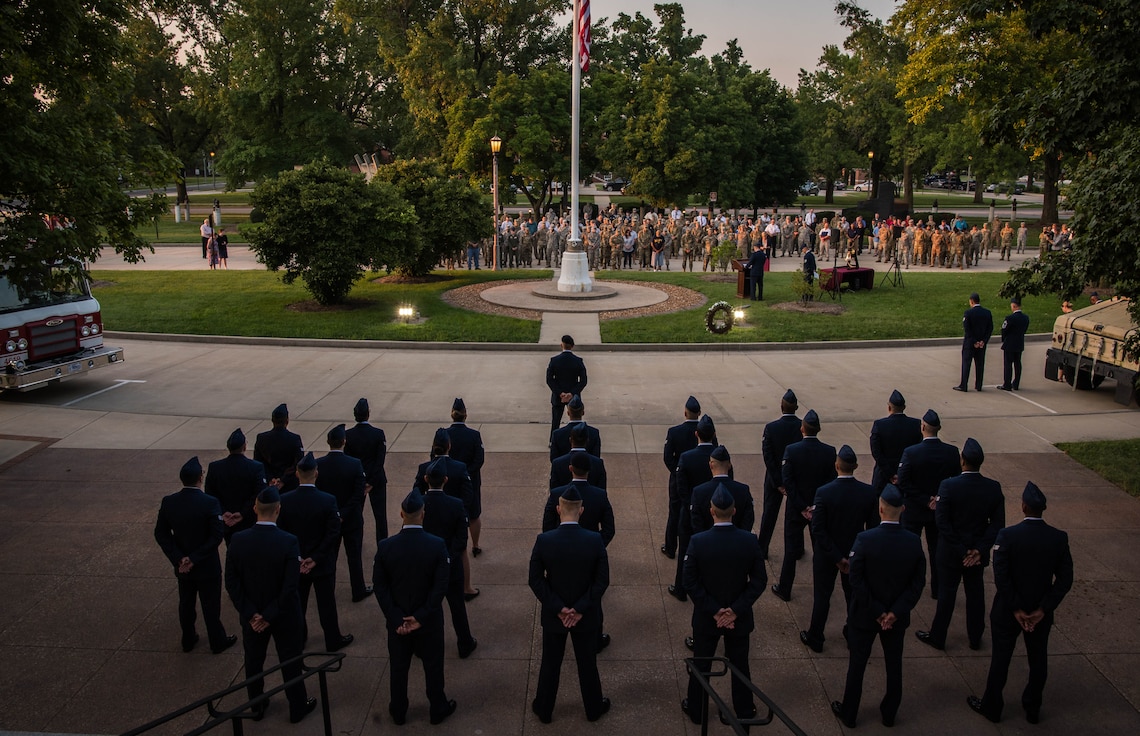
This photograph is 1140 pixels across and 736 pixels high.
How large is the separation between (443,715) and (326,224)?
16.7 metres

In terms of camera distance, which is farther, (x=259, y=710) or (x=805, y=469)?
(x=805, y=469)

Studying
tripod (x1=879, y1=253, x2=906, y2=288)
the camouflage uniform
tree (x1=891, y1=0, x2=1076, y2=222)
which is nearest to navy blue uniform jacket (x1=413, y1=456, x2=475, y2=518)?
tripod (x1=879, y1=253, x2=906, y2=288)

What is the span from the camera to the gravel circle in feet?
74.8

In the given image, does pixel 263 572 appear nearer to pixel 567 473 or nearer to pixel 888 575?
pixel 567 473

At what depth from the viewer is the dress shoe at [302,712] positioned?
21.1 feet

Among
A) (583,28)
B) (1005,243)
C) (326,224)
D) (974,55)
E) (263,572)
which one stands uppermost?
(974,55)

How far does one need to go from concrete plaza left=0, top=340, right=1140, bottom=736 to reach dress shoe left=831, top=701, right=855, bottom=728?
0.06m

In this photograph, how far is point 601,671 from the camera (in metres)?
7.11

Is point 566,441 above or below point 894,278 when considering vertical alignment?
below

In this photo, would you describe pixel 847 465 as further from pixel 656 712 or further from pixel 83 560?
pixel 83 560

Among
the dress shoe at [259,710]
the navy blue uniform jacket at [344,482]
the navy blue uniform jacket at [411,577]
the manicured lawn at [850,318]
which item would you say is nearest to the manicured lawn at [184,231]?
the manicured lawn at [850,318]

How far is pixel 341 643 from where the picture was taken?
7422 millimetres

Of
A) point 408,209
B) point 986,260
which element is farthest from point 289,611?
point 986,260

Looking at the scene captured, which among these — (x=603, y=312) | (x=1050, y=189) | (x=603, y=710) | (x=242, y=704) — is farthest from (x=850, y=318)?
(x=1050, y=189)
